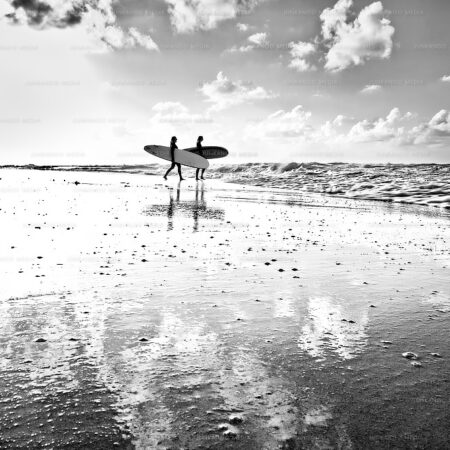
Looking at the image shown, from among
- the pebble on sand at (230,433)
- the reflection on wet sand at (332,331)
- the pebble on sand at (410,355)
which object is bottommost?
the pebble on sand at (410,355)

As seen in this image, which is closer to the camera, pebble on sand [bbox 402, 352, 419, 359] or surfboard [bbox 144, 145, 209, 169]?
pebble on sand [bbox 402, 352, 419, 359]

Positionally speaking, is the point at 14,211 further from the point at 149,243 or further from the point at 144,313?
the point at 144,313

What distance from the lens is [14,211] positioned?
10781 millimetres

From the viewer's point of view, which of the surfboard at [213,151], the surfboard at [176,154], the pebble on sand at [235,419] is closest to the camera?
the pebble on sand at [235,419]

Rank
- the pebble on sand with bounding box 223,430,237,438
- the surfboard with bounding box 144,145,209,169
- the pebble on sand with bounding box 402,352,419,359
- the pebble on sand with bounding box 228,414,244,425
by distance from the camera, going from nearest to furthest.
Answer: the pebble on sand with bounding box 223,430,237,438
the pebble on sand with bounding box 228,414,244,425
the pebble on sand with bounding box 402,352,419,359
the surfboard with bounding box 144,145,209,169

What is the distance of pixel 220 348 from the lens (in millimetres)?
2994

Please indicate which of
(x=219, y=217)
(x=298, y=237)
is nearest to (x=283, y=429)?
(x=298, y=237)

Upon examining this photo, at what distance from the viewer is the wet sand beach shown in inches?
81.5

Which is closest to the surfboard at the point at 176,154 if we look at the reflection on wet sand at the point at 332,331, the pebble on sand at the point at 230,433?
the reflection on wet sand at the point at 332,331

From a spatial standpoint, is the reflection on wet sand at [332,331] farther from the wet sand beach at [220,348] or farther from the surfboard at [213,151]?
the surfboard at [213,151]

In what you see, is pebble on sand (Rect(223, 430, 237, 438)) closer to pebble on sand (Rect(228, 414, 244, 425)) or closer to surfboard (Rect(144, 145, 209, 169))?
pebble on sand (Rect(228, 414, 244, 425))

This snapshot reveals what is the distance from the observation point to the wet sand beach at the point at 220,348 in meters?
2.07

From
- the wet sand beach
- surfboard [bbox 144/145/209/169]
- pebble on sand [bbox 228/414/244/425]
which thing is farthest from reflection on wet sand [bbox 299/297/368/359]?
surfboard [bbox 144/145/209/169]

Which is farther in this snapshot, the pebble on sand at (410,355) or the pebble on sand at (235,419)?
the pebble on sand at (410,355)
